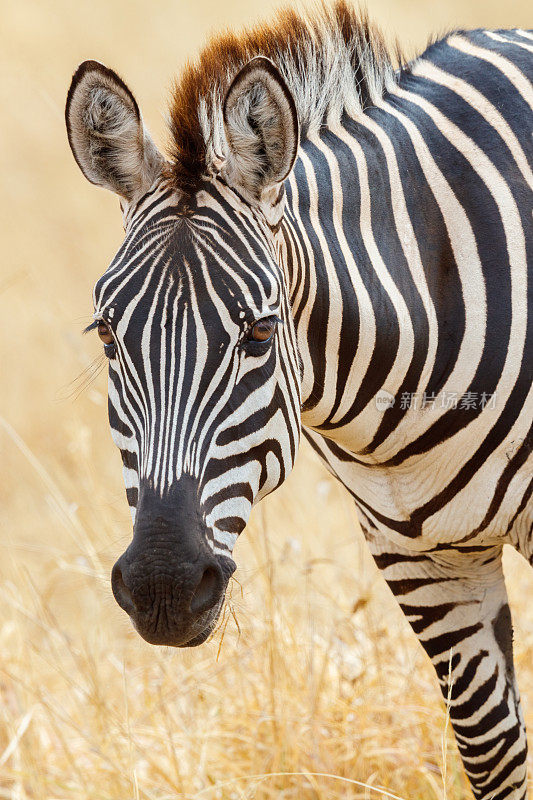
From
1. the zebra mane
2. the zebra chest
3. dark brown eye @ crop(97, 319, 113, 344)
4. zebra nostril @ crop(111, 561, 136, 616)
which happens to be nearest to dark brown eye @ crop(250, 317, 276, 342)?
dark brown eye @ crop(97, 319, 113, 344)

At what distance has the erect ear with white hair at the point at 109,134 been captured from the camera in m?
2.33

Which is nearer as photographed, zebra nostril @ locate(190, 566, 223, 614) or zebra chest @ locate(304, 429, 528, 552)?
zebra nostril @ locate(190, 566, 223, 614)

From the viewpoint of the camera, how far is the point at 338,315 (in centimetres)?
253

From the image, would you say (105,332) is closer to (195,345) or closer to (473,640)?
(195,345)

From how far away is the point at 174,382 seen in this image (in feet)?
6.96

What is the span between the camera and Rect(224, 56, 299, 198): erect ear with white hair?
221 centimetres

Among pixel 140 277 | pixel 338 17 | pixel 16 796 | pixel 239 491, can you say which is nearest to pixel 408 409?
pixel 239 491

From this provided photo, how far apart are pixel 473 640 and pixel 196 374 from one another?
1.68 meters

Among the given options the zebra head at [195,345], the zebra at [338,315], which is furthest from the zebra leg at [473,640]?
the zebra head at [195,345]

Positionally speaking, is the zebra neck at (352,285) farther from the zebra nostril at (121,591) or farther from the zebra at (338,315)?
the zebra nostril at (121,591)

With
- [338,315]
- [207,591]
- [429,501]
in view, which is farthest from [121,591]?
[429,501]

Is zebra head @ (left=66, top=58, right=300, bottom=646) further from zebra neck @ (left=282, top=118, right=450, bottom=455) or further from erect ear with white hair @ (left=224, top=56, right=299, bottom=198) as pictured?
zebra neck @ (left=282, top=118, right=450, bottom=455)

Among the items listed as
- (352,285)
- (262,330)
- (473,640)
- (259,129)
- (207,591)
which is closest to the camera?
(207,591)

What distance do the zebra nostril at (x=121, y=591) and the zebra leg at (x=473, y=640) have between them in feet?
4.27
